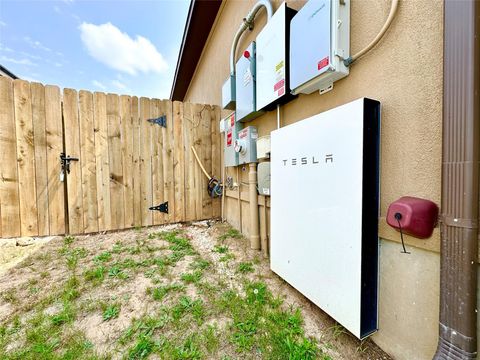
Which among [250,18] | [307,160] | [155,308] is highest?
[250,18]

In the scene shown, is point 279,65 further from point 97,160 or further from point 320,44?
point 97,160

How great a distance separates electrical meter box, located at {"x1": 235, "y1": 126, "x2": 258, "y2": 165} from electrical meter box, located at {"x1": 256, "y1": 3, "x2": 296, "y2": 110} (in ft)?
1.05

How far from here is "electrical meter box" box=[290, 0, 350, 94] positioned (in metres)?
1.09

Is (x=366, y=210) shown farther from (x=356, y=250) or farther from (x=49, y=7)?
(x=49, y=7)

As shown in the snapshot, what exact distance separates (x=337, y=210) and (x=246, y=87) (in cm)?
160

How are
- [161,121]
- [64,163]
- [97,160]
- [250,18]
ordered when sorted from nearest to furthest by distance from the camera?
[250,18] < [64,163] < [97,160] < [161,121]

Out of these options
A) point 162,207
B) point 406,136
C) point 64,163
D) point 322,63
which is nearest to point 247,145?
point 322,63

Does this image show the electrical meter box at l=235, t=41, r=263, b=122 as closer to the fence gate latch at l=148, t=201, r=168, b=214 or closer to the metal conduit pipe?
the metal conduit pipe

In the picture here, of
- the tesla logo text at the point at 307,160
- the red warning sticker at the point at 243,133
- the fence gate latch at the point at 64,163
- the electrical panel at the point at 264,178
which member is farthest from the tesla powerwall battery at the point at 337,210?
the fence gate latch at the point at 64,163

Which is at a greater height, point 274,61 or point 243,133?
point 274,61

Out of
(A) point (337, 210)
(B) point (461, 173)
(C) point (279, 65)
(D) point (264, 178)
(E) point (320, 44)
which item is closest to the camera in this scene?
(B) point (461, 173)

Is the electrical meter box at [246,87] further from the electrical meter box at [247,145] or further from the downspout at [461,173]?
the downspout at [461,173]

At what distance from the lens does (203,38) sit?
411 centimetres

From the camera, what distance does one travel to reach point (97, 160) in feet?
8.50
